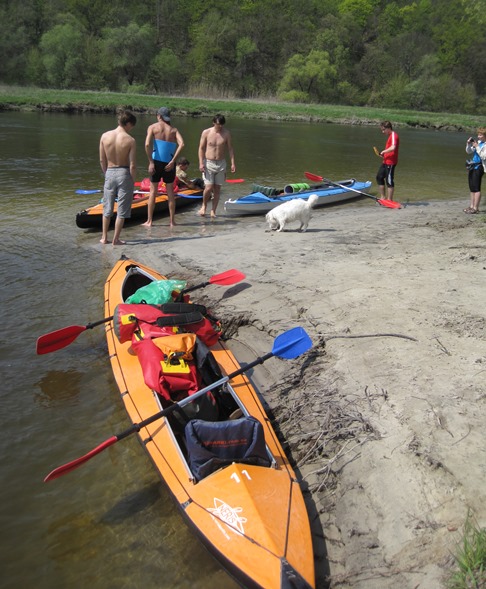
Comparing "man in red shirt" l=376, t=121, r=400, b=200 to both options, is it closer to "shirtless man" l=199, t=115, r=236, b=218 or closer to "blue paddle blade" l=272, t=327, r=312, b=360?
"shirtless man" l=199, t=115, r=236, b=218

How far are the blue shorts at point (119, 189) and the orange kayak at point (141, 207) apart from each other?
3.30 feet

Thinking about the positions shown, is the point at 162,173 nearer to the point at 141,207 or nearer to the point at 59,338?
the point at 141,207

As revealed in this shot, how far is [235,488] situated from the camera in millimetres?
3160

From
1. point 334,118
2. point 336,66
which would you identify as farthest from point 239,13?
point 334,118

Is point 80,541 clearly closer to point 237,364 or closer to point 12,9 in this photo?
point 237,364

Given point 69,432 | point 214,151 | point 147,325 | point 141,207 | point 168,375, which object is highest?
point 214,151

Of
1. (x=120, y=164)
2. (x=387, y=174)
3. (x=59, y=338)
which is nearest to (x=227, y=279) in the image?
(x=59, y=338)

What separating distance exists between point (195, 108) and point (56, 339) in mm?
33426

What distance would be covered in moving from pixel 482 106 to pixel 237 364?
199 ft

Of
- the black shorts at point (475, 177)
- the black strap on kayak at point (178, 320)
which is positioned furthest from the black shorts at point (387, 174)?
the black strap on kayak at point (178, 320)

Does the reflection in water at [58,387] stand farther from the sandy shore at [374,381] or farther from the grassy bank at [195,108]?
the grassy bank at [195,108]

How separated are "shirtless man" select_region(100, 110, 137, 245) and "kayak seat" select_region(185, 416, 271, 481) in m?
4.77

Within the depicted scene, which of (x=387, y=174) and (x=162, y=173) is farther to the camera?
(x=387, y=174)

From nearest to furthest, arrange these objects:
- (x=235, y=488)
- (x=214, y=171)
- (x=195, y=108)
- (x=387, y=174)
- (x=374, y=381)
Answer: (x=235, y=488) < (x=374, y=381) < (x=214, y=171) < (x=387, y=174) < (x=195, y=108)
